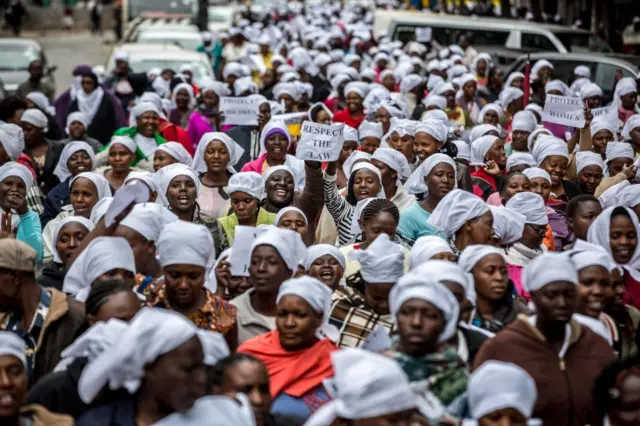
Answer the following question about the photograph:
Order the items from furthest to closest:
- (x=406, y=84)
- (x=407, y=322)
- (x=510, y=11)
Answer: (x=510, y=11) → (x=406, y=84) → (x=407, y=322)

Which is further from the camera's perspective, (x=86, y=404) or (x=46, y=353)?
(x=46, y=353)

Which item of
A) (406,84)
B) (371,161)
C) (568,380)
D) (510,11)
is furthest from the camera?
(510,11)

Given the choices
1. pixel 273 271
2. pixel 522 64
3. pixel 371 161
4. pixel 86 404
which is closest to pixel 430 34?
pixel 522 64

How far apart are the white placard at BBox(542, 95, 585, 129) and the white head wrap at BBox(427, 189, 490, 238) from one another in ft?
15.4

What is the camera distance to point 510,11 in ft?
138

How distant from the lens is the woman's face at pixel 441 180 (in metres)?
9.59

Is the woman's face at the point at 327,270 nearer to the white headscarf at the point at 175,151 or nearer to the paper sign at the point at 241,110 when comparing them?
the white headscarf at the point at 175,151

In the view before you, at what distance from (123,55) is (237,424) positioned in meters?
15.0

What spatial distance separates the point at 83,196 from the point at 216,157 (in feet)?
5.16

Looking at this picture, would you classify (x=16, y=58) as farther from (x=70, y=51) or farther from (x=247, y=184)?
(x=70, y=51)

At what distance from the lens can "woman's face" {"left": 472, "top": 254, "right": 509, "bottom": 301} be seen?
23.2 ft

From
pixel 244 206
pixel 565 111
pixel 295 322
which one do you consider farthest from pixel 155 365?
pixel 565 111

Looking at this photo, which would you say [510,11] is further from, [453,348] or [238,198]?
[453,348]

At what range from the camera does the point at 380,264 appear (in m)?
7.29
